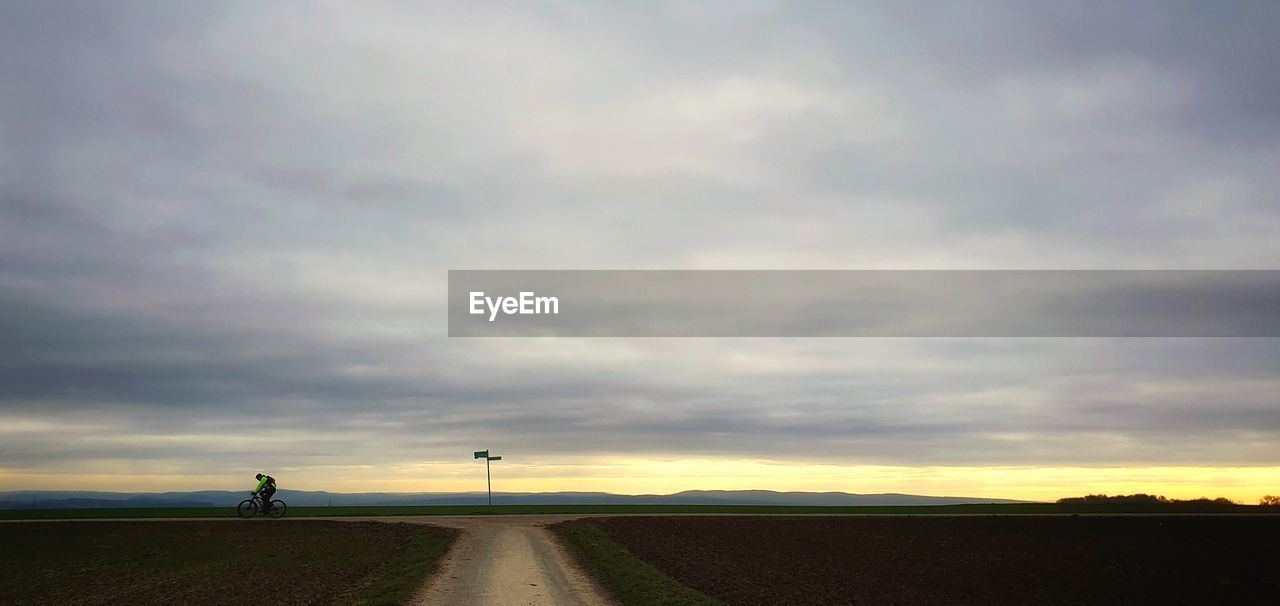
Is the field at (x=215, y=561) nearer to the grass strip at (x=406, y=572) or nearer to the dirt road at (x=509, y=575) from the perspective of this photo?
the grass strip at (x=406, y=572)

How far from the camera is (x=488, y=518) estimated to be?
5331 cm

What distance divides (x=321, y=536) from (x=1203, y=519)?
62.1m

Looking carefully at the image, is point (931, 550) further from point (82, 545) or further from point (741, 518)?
point (82, 545)

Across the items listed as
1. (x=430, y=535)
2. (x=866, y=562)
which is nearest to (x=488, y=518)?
(x=430, y=535)

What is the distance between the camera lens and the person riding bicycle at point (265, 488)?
51156 millimetres

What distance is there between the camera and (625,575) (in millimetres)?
27438

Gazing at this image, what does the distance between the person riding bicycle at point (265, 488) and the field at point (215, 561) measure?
10.9 ft

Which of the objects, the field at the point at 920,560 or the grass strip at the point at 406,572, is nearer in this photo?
the grass strip at the point at 406,572

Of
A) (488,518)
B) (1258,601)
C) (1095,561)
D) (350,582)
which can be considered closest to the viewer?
(350,582)

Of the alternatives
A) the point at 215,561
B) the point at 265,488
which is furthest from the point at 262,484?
the point at 215,561

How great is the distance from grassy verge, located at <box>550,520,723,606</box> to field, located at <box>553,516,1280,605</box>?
0.19ft

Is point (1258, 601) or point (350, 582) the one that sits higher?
point (350, 582)

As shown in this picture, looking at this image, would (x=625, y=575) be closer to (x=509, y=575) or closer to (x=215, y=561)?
(x=509, y=575)

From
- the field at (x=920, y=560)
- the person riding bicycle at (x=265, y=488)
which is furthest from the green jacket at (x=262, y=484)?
the field at (x=920, y=560)
